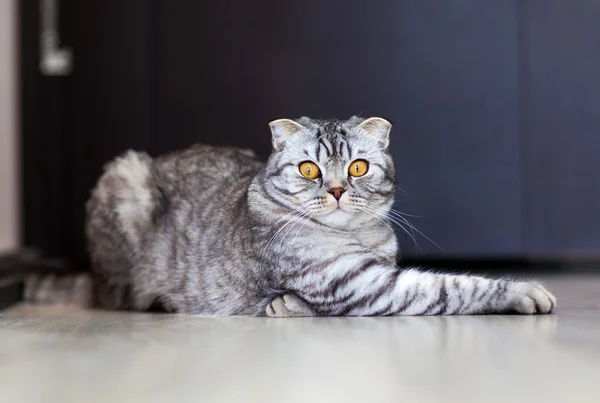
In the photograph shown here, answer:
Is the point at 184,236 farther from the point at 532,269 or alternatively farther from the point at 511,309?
the point at 532,269

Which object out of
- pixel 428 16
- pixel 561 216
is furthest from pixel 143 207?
pixel 561 216

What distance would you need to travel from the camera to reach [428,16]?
130 inches

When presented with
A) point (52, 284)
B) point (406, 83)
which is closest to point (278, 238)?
point (52, 284)

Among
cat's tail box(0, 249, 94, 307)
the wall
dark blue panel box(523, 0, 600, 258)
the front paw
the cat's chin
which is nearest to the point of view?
the front paw

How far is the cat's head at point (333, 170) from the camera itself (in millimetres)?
1877

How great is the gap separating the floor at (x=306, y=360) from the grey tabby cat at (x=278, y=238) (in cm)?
8

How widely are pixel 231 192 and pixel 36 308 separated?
0.77m

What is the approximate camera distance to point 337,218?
1.91 metres

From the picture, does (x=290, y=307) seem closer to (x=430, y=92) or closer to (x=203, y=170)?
(x=203, y=170)

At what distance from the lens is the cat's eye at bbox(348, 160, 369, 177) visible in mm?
1904

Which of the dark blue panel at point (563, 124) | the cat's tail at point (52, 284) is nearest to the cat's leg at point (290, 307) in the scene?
the cat's tail at point (52, 284)

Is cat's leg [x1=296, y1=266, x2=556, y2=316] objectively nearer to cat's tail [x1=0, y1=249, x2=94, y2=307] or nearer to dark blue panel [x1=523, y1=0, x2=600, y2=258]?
cat's tail [x1=0, y1=249, x2=94, y2=307]

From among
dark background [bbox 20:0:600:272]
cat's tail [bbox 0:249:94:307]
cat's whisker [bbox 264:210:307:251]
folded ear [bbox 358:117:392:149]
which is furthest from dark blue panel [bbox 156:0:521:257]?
cat's whisker [bbox 264:210:307:251]

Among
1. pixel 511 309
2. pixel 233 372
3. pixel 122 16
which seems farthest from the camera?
pixel 122 16
